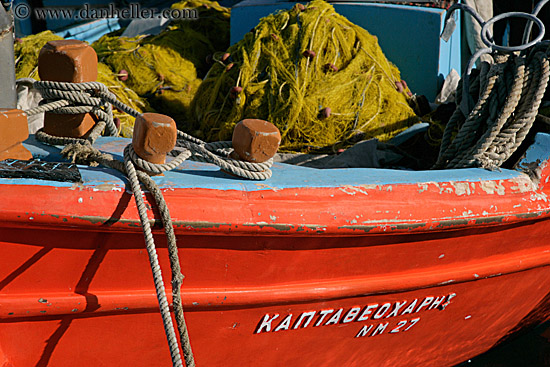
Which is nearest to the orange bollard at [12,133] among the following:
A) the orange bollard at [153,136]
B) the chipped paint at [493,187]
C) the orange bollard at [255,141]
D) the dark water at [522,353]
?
the orange bollard at [153,136]

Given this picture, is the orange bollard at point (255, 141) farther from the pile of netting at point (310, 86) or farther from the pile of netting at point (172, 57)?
the pile of netting at point (172, 57)

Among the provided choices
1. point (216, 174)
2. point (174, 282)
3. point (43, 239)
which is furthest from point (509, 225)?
point (43, 239)

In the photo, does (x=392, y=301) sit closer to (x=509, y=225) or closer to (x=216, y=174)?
(x=509, y=225)

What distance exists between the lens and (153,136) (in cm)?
176

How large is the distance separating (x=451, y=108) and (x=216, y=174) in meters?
1.96

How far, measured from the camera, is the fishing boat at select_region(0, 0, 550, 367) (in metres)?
1.79

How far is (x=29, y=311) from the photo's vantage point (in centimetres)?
184

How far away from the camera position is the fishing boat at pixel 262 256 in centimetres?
179

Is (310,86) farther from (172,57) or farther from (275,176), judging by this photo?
(172,57)

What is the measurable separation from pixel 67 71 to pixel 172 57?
8.32 feet

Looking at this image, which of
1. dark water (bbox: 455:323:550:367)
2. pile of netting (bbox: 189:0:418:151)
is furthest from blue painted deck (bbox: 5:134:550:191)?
dark water (bbox: 455:323:550:367)

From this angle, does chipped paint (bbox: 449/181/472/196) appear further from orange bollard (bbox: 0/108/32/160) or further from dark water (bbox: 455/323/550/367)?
orange bollard (bbox: 0/108/32/160)

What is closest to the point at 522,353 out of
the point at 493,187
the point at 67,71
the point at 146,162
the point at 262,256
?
the point at 493,187

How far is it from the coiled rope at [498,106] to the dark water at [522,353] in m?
1.25
